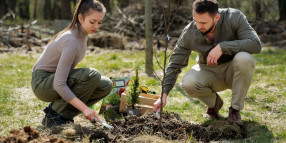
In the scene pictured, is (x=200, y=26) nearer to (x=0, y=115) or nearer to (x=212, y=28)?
(x=212, y=28)

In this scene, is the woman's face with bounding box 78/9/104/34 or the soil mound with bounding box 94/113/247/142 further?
the woman's face with bounding box 78/9/104/34

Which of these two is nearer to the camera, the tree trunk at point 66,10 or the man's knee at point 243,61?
the man's knee at point 243,61

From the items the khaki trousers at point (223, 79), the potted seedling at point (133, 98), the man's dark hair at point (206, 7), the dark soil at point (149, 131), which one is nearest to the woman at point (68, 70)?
the dark soil at point (149, 131)

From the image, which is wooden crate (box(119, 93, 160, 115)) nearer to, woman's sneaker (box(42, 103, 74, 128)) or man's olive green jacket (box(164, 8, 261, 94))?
man's olive green jacket (box(164, 8, 261, 94))

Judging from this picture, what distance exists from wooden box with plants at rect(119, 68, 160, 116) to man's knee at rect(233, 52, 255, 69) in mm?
1072

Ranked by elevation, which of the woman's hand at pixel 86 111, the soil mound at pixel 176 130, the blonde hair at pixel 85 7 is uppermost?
the blonde hair at pixel 85 7

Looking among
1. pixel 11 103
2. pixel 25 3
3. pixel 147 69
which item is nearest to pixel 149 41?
pixel 147 69

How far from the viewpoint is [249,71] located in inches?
129

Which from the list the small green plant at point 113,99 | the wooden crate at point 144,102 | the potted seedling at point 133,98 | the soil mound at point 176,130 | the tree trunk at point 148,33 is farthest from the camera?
the tree trunk at point 148,33

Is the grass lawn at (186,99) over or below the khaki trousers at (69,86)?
below

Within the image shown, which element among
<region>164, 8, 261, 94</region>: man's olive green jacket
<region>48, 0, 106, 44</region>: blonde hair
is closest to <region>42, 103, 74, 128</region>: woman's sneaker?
<region>48, 0, 106, 44</region>: blonde hair

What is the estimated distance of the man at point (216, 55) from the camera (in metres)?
3.26

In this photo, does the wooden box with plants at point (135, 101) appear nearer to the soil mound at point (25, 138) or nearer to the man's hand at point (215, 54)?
the man's hand at point (215, 54)

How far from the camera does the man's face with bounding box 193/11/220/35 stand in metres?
3.19
